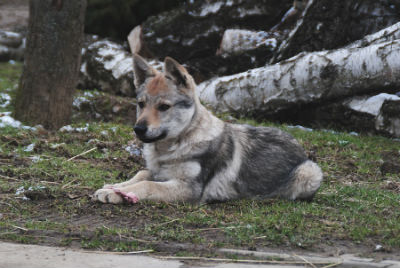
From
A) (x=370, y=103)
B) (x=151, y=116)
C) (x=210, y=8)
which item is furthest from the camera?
(x=210, y=8)

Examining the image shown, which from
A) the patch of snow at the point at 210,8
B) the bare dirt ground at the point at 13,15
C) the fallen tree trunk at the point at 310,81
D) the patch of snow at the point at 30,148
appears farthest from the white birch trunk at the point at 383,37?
the bare dirt ground at the point at 13,15

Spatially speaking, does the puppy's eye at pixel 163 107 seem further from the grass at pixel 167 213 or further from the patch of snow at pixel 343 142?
the patch of snow at pixel 343 142

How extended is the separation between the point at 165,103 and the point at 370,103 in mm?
5177

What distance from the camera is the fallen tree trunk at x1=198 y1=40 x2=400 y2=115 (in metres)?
8.97

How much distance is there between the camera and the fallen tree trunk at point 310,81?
29.4ft

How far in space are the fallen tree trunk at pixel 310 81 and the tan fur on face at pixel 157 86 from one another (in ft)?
14.9

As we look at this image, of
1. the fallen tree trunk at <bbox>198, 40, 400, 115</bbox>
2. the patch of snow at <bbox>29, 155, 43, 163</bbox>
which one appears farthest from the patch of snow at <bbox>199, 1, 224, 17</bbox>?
the patch of snow at <bbox>29, 155, 43, 163</bbox>

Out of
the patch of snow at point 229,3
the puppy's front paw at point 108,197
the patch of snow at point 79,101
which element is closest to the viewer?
the puppy's front paw at point 108,197

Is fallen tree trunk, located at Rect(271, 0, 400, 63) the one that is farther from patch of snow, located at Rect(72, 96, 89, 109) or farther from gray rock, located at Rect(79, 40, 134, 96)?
patch of snow, located at Rect(72, 96, 89, 109)

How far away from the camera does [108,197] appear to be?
4.94 m

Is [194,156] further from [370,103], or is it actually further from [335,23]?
[335,23]

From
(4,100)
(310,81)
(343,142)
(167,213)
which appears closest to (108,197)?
(167,213)

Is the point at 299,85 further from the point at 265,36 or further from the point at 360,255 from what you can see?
the point at 360,255

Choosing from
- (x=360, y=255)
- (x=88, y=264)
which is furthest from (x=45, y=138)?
(x=360, y=255)
